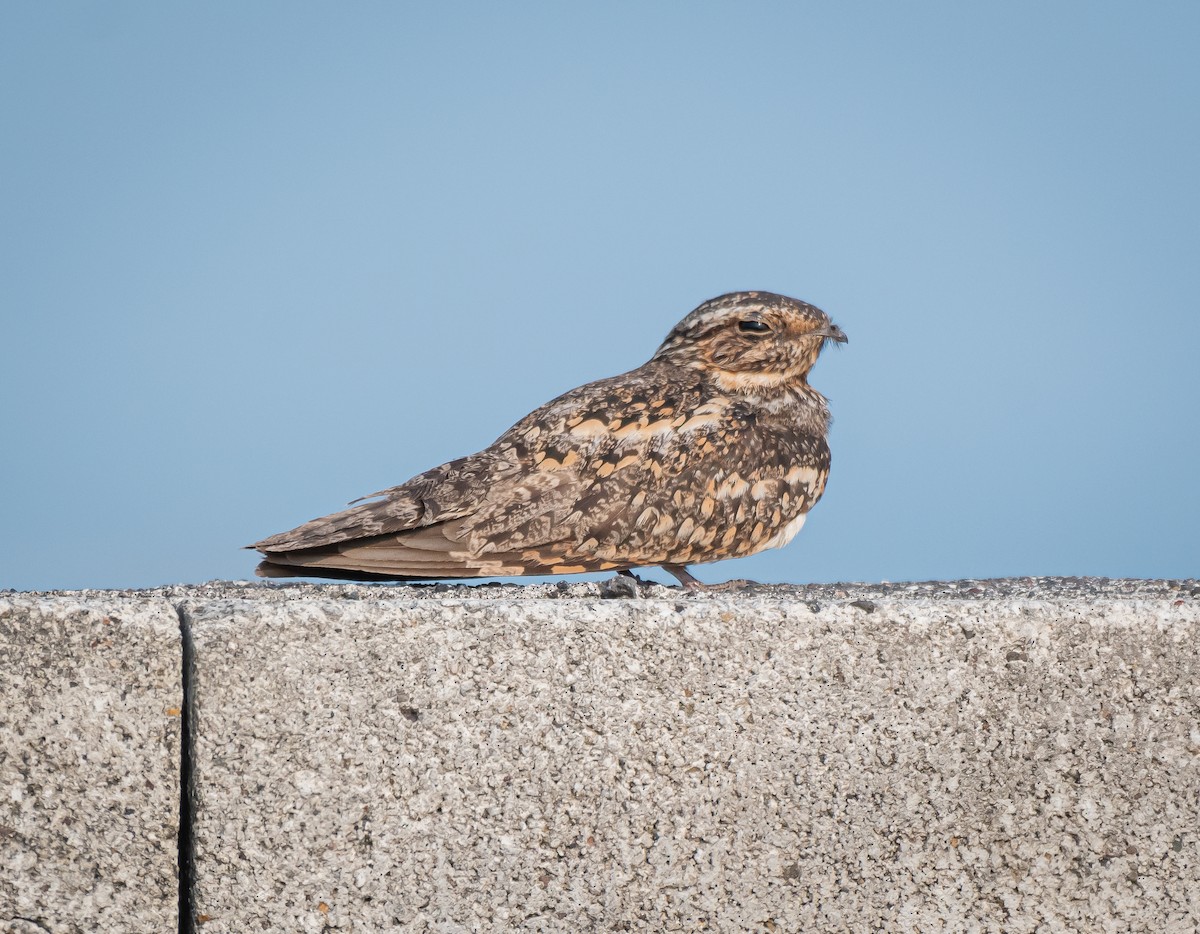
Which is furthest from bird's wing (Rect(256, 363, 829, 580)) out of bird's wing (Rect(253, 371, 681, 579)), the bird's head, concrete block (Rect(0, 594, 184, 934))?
concrete block (Rect(0, 594, 184, 934))

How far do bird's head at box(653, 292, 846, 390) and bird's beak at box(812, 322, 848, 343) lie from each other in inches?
2.4

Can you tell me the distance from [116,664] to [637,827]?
56.0 inches

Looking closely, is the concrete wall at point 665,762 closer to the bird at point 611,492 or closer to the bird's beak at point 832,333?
the bird at point 611,492

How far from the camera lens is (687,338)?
16.3ft

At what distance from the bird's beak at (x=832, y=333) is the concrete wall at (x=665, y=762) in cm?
163

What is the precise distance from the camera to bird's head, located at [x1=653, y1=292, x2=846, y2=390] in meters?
4.84

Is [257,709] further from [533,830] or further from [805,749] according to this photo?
[805,749]

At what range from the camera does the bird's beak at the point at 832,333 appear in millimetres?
5027

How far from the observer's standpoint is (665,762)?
3.43 metres

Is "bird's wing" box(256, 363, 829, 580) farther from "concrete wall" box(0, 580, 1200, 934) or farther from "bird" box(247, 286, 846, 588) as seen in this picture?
"concrete wall" box(0, 580, 1200, 934)

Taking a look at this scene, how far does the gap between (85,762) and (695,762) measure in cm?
158

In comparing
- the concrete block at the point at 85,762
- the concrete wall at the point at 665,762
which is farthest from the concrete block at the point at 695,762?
the concrete block at the point at 85,762

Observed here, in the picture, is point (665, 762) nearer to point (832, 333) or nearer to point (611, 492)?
point (611, 492)

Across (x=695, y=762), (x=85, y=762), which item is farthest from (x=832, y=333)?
(x=85, y=762)
